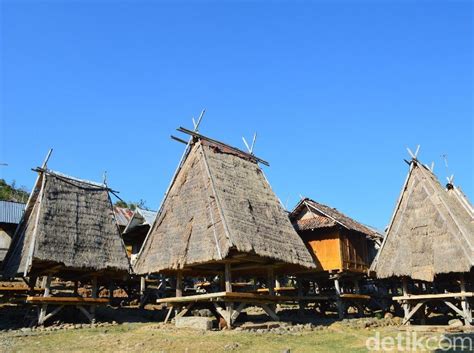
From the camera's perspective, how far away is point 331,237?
2222 centimetres

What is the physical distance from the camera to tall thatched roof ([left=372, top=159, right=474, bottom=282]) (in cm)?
1753

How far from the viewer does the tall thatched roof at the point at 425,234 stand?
17.5m

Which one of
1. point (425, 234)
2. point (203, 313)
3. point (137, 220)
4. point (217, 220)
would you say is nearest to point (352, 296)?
point (425, 234)

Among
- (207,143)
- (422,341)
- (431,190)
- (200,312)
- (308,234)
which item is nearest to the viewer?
(422,341)

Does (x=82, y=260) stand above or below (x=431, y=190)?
below

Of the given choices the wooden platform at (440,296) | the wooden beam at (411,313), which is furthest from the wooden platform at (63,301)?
the wooden platform at (440,296)

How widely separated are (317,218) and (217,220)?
7.28 m

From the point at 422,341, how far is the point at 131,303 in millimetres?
16170

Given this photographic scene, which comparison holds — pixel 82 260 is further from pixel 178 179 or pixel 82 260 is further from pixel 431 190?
pixel 431 190

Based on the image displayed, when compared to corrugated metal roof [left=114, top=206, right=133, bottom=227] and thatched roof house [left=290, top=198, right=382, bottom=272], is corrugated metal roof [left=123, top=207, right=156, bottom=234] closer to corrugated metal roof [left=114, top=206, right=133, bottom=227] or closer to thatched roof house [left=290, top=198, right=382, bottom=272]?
corrugated metal roof [left=114, top=206, right=133, bottom=227]

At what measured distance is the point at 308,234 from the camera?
23031mm

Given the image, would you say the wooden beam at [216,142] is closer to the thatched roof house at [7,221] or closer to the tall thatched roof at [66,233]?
the tall thatched roof at [66,233]

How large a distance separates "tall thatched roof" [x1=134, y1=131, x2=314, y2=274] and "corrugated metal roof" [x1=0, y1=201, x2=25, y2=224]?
9042 mm

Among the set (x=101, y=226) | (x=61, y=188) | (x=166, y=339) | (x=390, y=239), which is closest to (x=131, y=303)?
(x=101, y=226)
